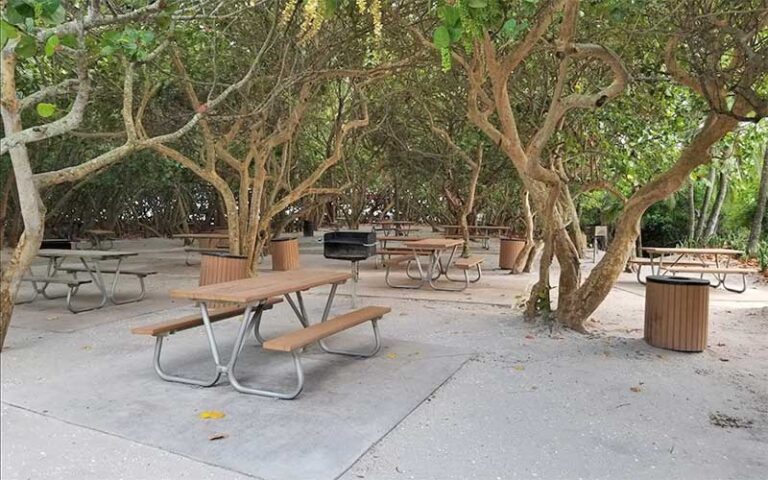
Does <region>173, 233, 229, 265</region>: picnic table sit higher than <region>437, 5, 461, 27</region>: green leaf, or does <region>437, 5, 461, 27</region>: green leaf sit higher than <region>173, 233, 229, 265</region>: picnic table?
<region>437, 5, 461, 27</region>: green leaf

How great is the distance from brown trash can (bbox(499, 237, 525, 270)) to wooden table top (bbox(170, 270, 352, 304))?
693 centimetres

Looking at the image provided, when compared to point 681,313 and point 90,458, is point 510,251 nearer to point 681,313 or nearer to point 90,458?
point 681,313

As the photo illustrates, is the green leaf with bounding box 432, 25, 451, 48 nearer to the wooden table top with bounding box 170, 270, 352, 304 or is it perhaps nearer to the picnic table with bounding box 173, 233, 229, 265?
the wooden table top with bounding box 170, 270, 352, 304

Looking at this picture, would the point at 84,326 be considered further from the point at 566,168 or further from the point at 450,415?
the point at 566,168

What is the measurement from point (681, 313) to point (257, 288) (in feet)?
12.2

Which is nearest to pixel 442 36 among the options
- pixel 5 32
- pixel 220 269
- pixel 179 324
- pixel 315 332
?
pixel 5 32

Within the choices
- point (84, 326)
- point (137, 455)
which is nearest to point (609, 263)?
point (137, 455)

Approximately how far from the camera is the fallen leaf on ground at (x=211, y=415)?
10.9 feet

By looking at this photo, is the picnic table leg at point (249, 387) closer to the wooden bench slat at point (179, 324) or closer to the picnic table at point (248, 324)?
the picnic table at point (248, 324)

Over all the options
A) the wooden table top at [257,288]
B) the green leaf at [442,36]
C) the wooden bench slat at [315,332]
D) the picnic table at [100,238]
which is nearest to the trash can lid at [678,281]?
the wooden bench slat at [315,332]

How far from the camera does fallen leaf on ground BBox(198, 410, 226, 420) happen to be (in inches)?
131

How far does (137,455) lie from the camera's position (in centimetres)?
283

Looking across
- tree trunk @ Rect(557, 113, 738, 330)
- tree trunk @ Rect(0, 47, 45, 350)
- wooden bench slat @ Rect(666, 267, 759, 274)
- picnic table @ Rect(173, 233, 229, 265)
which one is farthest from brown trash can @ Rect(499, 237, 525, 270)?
tree trunk @ Rect(0, 47, 45, 350)

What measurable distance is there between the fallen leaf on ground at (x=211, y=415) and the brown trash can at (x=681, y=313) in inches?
154
